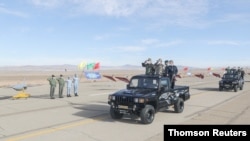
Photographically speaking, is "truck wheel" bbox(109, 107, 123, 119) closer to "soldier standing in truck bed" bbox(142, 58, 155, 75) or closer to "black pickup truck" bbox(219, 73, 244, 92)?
"soldier standing in truck bed" bbox(142, 58, 155, 75)

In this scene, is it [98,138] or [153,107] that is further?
[153,107]

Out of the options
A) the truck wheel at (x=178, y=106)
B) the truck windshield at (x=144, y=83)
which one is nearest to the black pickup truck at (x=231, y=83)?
the truck wheel at (x=178, y=106)

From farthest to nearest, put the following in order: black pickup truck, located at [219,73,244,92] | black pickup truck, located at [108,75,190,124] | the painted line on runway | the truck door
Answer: black pickup truck, located at [219,73,244,92] → the truck door → black pickup truck, located at [108,75,190,124] → the painted line on runway

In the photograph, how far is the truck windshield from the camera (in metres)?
13.6

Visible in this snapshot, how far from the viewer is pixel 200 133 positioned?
777 centimetres

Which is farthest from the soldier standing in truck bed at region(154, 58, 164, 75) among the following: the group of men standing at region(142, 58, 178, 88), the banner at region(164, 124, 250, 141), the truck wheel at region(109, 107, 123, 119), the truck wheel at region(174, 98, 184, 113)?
the banner at region(164, 124, 250, 141)

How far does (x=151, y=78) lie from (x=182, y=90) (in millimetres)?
2751

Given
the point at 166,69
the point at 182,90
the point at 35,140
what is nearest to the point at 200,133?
the point at 35,140

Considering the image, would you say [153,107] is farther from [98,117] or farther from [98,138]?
[98,138]

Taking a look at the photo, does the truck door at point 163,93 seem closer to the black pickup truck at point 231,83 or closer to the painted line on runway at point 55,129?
the painted line on runway at point 55,129

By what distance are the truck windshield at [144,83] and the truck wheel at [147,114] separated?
4.41ft

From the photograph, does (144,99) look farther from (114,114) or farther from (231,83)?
(231,83)

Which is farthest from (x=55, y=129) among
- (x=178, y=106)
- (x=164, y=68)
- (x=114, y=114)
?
(x=164, y=68)

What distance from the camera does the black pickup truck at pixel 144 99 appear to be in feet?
40.1
